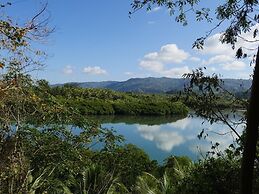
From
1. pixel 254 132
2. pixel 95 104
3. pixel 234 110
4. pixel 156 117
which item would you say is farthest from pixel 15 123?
pixel 156 117

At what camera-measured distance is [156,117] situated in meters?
66.4

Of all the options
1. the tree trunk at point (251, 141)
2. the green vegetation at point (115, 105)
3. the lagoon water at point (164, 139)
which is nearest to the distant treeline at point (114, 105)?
the green vegetation at point (115, 105)

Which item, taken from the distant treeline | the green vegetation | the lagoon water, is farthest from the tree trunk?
the green vegetation

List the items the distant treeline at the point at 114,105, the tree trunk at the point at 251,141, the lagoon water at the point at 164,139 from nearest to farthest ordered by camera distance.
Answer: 1. the tree trunk at the point at 251,141
2. the lagoon water at the point at 164,139
3. the distant treeline at the point at 114,105

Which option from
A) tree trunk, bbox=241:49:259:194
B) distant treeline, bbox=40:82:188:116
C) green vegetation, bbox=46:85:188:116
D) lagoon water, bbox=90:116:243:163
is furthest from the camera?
green vegetation, bbox=46:85:188:116

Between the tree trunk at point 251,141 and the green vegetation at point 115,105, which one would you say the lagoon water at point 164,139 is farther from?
the tree trunk at point 251,141

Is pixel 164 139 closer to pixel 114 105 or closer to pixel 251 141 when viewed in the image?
pixel 114 105

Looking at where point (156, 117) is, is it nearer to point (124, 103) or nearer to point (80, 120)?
point (124, 103)

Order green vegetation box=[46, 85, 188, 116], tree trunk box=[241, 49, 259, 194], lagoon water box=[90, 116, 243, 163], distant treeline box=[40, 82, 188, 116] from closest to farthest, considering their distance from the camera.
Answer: tree trunk box=[241, 49, 259, 194] → lagoon water box=[90, 116, 243, 163] → distant treeline box=[40, 82, 188, 116] → green vegetation box=[46, 85, 188, 116]

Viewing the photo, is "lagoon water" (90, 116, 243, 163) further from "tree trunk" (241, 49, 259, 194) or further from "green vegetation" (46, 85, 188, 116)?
"tree trunk" (241, 49, 259, 194)

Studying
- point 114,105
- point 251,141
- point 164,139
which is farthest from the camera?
point 114,105

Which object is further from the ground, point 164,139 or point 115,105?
point 115,105

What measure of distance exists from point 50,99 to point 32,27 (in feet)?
17.1

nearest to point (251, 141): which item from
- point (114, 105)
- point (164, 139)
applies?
point (164, 139)
